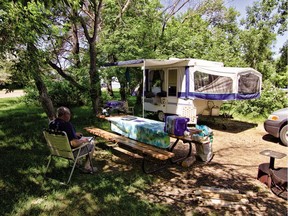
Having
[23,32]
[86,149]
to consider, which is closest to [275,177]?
[86,149]

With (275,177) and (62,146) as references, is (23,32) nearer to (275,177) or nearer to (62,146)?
(62,146)

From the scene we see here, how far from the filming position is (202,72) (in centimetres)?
761

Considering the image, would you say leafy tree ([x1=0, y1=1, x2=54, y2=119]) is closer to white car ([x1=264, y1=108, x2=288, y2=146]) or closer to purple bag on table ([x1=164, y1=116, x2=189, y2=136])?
purple bag on table ([x1=164, y1=116, x2=189, y2=136])

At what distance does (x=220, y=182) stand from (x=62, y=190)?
2659mm

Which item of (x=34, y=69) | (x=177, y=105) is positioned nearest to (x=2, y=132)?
(x=34, y=69)

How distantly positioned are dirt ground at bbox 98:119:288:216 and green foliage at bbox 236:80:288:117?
3537 millimetres

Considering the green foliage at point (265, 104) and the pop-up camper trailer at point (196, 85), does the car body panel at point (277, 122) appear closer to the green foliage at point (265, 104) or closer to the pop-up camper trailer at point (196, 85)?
the pop-up camper trailer at point (196, 85)

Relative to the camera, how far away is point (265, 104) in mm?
9750

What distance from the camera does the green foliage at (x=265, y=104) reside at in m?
9.70

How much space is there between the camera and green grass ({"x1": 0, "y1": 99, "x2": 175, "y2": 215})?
118 inches

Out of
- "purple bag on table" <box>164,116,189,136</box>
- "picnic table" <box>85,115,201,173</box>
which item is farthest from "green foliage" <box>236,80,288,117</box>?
"purple bag on table" <box>164,116,189,136</box>

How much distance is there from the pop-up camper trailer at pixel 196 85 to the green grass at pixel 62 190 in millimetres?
4124

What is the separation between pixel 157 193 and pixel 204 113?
17.1 feet

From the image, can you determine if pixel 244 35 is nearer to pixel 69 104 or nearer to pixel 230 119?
pixel 230 119
